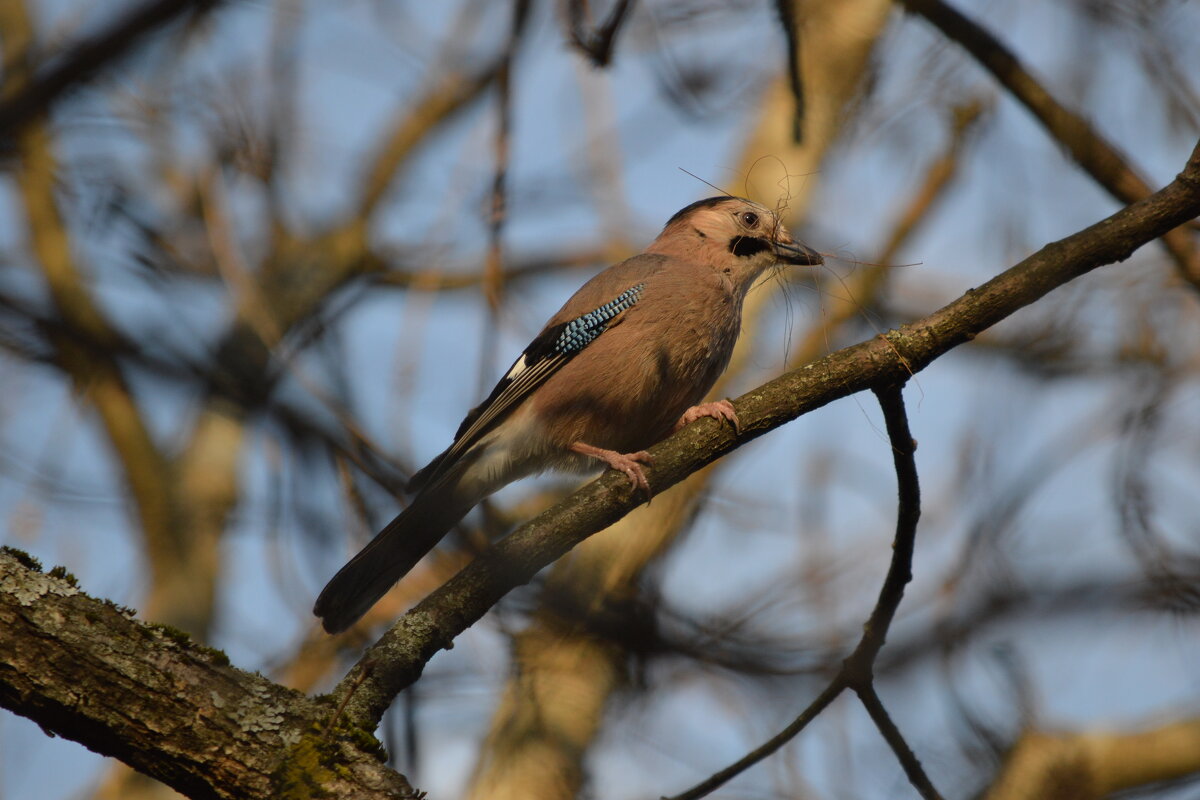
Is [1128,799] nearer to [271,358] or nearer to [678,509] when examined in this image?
[678,509]

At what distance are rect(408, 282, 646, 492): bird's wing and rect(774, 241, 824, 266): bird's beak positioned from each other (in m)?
0.76

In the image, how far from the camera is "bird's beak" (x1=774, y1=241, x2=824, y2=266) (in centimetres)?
553

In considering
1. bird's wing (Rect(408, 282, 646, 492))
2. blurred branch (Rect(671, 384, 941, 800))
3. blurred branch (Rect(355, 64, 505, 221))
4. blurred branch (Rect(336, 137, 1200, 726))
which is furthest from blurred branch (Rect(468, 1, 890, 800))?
blurred branch (Rect(355, 64, 505, 221))

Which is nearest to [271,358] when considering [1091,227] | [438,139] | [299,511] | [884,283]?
[299,511]

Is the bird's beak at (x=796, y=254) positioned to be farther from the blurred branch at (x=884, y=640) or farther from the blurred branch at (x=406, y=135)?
the blurred branch at (x=406, y=135)

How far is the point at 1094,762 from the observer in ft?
18.4

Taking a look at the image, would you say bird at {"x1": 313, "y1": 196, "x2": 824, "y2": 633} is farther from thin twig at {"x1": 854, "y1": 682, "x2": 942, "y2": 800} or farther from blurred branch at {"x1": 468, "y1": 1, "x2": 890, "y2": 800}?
thin twig at {"x1": 854, "y1": 682, "x2": 942, "y2": 800}

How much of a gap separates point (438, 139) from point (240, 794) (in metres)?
9.83

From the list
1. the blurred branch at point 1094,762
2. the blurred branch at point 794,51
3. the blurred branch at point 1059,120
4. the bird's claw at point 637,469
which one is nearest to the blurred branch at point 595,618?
the bird's claw at point 637,469

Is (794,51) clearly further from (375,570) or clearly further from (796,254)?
(375,570)

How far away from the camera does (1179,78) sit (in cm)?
475

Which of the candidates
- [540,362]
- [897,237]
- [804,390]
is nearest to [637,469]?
[804,390]

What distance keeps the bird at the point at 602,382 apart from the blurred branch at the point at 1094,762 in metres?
1.89

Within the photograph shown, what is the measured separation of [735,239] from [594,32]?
166cm
